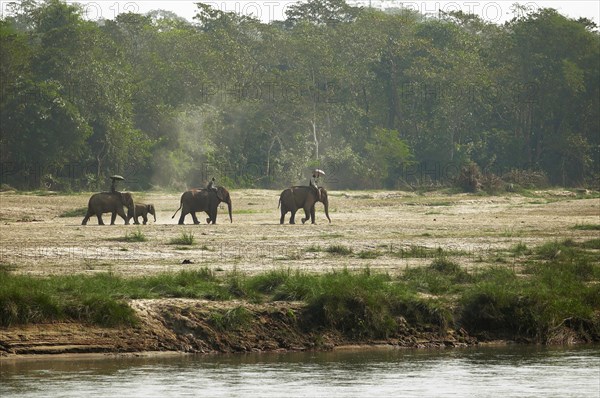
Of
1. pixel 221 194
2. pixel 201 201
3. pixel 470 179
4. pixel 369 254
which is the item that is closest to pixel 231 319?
pixel 369 254

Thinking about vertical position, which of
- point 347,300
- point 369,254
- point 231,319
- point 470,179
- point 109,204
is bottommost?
point 231,319

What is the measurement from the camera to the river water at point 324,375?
1266 cm

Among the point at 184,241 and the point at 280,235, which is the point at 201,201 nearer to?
the point at 280,235

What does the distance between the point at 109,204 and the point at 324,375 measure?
17.9 m

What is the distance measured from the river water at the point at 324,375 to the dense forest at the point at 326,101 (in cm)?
3501

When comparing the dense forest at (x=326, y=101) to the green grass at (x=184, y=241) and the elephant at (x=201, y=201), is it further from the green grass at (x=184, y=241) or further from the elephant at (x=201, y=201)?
the green grass at (x=184, y=241)

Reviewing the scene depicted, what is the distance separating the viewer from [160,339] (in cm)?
1459

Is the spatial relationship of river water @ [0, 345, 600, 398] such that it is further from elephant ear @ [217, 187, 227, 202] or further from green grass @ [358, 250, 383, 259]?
elephant ear @ [217, 187, 227, 202]

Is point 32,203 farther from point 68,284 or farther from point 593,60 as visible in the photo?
point 593,60

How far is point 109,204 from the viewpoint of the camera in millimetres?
30656

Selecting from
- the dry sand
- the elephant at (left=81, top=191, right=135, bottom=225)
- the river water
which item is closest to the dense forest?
the dry sand

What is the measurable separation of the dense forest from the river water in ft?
115

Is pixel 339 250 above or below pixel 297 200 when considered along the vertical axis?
below

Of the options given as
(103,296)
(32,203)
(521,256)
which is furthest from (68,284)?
(32,203)
